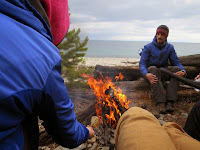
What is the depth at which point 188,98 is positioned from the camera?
5.46 metres

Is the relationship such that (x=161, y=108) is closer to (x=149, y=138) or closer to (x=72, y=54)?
(x=149, y=138)

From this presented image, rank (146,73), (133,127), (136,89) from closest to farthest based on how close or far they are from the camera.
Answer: (133,127), (146,73), (136,89)

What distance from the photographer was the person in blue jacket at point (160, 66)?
16.4 ft

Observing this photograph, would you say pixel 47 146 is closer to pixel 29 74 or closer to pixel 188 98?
pixel 29 74

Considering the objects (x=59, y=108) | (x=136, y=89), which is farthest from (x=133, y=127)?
(x=136, y=89)

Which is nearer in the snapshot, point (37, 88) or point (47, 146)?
point (37, 88)

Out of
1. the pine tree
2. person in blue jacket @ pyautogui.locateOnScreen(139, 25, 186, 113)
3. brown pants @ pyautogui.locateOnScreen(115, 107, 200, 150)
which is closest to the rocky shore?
person in blue jacket @ pyautogui.locateOnScreen(139, 25, 186, 113)

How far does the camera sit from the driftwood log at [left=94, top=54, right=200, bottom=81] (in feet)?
22.0

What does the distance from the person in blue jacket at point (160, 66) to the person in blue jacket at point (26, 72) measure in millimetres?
4497

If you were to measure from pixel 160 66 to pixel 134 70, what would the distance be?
57.2 inches

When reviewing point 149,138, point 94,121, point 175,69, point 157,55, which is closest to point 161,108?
point 175,69

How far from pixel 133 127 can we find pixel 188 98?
16.5 ft

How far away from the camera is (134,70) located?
7074 millimetres

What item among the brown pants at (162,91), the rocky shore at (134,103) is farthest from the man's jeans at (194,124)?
the brown pants at (162,91)
